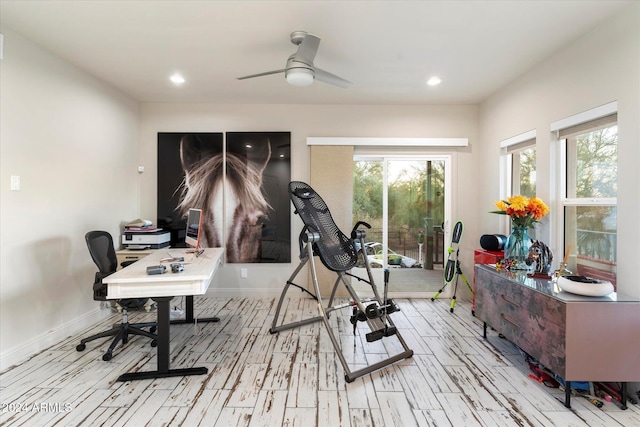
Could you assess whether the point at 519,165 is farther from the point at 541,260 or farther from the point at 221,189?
the point at 221,189

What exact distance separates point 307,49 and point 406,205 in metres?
2.69

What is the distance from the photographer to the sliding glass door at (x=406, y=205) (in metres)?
4.55

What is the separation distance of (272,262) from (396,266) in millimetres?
1789

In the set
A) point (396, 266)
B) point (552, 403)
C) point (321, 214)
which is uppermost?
point (321, 214)

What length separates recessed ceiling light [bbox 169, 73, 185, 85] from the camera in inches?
137

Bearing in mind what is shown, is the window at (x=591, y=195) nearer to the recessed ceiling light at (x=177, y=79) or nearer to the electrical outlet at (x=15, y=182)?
the recessed ceiling light at (x=177, y=79)

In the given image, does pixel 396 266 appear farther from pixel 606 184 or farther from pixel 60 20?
pixel 60 20

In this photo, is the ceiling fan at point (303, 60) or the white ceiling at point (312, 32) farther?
the ceiling fan at point (303, 60)

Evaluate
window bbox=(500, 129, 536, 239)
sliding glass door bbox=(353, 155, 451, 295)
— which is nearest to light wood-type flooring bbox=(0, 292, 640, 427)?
sliding glass door bbox=(353, 155, 451, 295)

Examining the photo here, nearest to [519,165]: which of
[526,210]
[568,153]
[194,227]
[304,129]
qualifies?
[568,153]

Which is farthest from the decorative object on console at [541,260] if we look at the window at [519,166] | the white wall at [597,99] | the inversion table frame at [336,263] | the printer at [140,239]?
the printer at [140,239]

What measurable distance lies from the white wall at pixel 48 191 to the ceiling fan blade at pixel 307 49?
2.32m

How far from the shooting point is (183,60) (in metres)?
3.10

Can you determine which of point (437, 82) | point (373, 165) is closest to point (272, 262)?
point (373, 165)
